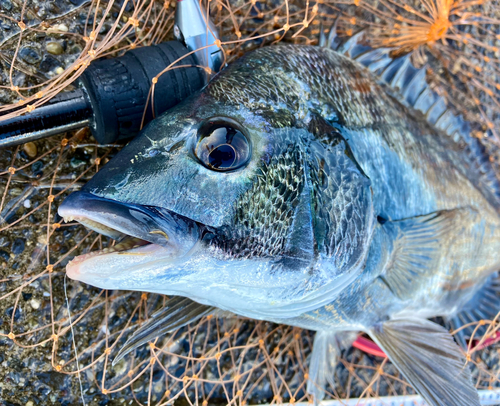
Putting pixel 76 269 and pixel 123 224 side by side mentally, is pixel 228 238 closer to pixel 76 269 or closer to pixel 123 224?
pixel 123 224

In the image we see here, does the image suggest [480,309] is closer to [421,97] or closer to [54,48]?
[421,97]

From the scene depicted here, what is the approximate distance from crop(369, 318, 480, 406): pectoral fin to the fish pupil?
1.19 meters

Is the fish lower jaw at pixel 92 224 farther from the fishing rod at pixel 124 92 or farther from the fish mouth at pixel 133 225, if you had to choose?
the fishing rod at pixel 124 92

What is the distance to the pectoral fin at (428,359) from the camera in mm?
1741

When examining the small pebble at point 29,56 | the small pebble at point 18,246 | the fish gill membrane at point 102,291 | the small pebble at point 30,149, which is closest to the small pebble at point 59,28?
the fish gill membrane at point 102,291

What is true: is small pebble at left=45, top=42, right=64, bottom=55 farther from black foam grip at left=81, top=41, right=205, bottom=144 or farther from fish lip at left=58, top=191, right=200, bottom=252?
fish lip at left=58, top=191, right=200, bottom=252

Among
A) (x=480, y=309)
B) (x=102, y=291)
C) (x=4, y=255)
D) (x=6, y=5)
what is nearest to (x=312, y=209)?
(x=102, y=291)

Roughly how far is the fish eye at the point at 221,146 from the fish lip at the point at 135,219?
20 cm

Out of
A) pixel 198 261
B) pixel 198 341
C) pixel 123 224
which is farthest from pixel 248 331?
pixel 123 224

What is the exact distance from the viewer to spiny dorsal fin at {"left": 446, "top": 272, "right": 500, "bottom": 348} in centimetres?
245

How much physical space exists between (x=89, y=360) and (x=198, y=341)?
1.73 ft

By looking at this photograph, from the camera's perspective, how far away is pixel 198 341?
2.01 meters

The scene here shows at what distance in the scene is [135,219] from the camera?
1.09m

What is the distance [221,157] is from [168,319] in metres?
0.76
